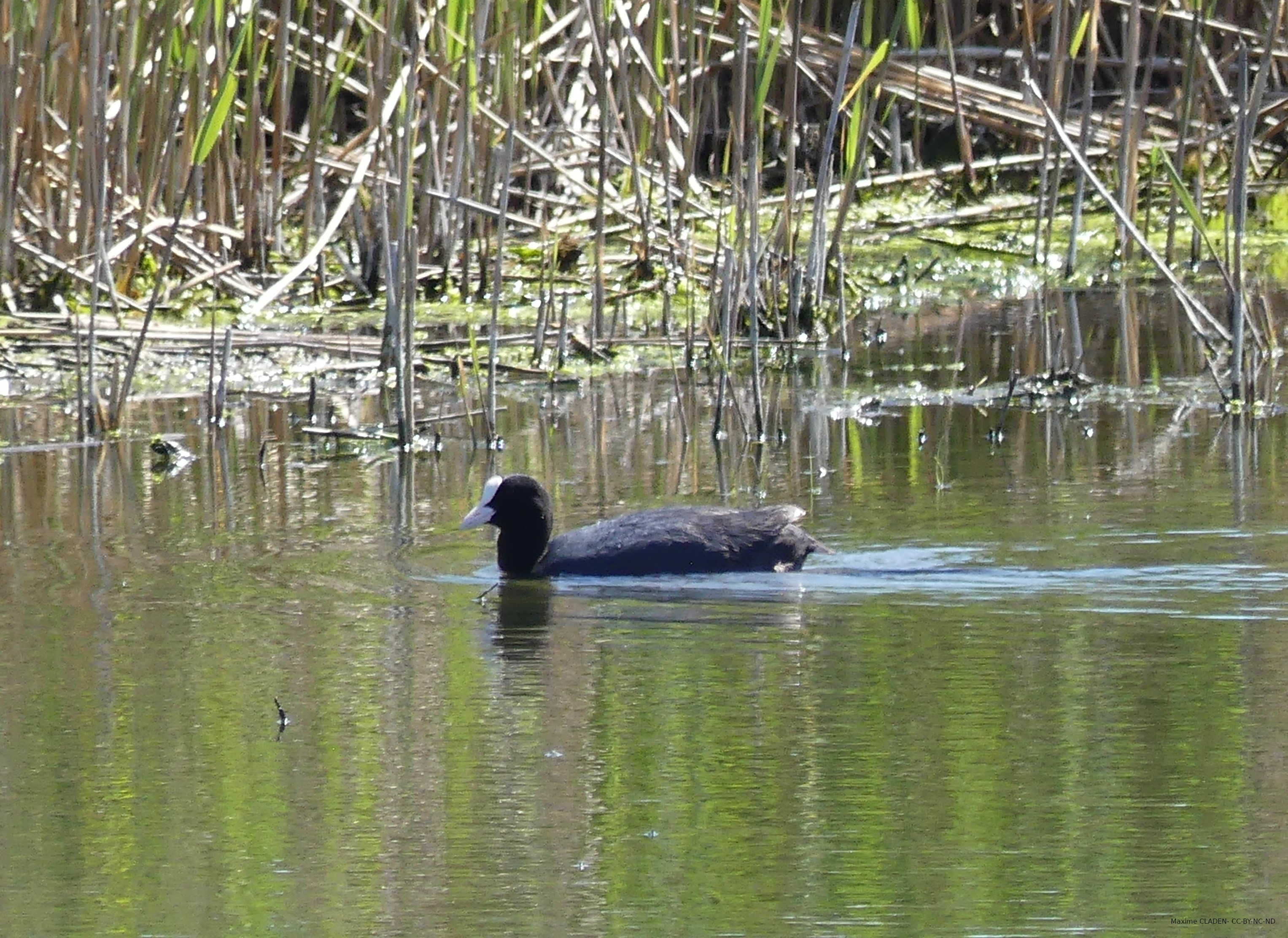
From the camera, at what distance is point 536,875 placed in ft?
11.7

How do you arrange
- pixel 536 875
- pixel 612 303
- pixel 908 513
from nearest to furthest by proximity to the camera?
pixel 536 875 → pixel 908 513 → pixel 612 303

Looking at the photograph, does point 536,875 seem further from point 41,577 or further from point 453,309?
point 453,309

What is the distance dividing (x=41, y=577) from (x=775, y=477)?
7.83ft

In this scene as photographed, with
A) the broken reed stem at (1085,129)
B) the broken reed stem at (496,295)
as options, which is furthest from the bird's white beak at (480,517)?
the broken reed stem at (1085,129)

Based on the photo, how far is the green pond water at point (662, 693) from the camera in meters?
3.51

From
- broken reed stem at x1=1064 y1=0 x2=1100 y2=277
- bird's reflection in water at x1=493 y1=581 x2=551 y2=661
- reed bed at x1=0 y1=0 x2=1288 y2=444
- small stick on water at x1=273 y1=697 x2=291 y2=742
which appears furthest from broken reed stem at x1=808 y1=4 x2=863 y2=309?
small stick on water at x1=273 y1=697 x2=291 y2=742

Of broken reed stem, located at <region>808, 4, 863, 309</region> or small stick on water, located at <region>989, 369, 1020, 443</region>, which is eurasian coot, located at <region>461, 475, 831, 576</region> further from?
broken reed stem, located at <region>808, 4, 863, 309</region>

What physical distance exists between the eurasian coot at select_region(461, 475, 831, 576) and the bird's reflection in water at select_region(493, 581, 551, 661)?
0.12m

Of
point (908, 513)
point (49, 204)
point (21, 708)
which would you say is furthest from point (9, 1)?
point (21, 708)

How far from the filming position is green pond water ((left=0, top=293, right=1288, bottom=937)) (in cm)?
351

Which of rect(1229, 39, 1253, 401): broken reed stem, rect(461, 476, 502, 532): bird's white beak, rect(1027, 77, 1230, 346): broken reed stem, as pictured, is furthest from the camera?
rect(1027, 77, 1230, 346): broken reed stem

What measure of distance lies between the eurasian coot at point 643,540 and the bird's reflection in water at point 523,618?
0.12 m

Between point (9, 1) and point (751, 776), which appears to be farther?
point (9, 1)

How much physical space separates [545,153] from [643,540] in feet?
15.8
